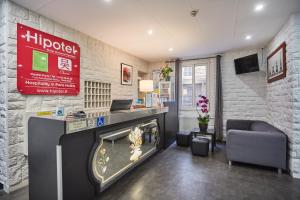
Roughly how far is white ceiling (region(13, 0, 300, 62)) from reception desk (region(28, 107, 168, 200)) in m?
1.56

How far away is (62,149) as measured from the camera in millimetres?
1538

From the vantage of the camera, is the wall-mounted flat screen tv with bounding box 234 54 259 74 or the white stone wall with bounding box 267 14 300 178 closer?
the white stone wall with bounding box 267 14 300 178

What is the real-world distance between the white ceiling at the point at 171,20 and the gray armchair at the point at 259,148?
1.96 m

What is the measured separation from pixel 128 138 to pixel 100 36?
223 cm

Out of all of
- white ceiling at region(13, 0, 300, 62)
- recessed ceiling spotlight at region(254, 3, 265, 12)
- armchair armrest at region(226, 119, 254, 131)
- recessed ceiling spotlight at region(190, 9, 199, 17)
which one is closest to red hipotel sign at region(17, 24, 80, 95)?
white ceiling at region(13, 0, 300, 62)

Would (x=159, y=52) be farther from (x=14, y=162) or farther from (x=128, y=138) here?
(x=14, y=162)

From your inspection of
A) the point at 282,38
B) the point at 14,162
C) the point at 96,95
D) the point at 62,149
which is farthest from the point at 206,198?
the point at 282,38

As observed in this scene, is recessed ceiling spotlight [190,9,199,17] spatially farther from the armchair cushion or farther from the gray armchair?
the armchair cushion

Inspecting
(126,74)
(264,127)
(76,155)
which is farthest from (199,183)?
(126,74)

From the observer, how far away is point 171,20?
2713 millimetres

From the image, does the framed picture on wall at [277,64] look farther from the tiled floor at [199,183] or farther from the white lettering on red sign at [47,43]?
the white lettering on red sign at [47,43]

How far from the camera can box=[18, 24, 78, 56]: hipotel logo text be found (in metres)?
2.38

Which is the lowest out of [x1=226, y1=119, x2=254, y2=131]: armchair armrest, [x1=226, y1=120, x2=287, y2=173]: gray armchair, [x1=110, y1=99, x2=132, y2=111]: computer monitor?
[x1=226, y1=120, x2=287, y2=173]: gray armchair

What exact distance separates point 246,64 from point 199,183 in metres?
3.44
